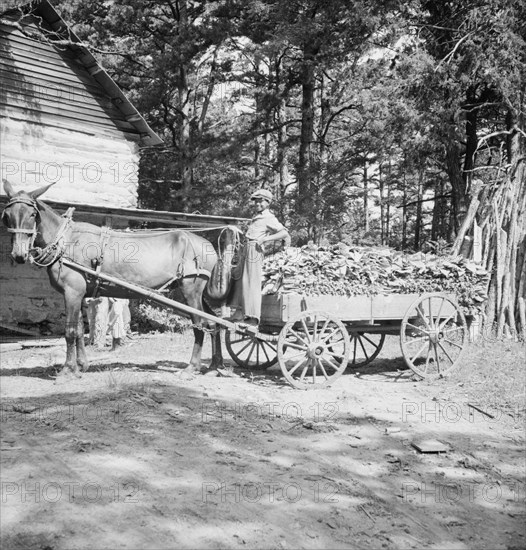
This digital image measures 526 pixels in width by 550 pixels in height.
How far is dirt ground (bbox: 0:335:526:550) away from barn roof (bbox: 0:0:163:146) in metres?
8.57

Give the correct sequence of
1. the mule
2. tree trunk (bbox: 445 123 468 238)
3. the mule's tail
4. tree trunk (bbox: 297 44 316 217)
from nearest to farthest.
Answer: the mule → the mule's tail → tree trunk (bbox: 445 123 468 238) → tree trunk (bbox: 297 44 316 217)

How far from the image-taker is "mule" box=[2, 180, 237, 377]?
7.09 metres

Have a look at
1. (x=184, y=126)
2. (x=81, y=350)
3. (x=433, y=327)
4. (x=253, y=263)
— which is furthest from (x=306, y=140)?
(x=81, y=350)

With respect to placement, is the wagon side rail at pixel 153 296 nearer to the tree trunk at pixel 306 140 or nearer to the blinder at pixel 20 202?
the blinder at pixel 20 202

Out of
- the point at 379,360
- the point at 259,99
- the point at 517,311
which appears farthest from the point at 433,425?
the point at 259,99

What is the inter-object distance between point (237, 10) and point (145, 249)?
1418 cm

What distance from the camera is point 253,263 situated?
7266 millimetres

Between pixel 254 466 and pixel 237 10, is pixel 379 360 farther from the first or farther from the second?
pixel 237 10

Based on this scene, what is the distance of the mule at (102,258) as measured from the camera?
7.09 m

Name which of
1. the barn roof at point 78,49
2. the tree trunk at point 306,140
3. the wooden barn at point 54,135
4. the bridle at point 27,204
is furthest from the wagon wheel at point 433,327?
the tree trunk at point 306,140

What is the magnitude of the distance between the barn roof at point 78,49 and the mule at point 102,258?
255 inches

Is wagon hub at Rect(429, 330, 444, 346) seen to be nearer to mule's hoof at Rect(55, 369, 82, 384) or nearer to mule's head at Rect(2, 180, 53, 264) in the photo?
mule's hoof at Rect(55, 369, 82, 384)

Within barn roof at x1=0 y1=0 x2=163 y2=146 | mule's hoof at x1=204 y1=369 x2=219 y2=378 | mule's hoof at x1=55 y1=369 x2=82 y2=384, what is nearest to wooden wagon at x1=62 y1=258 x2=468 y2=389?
mule's hoof at x1=204 y1=369 x2=219 y2=378

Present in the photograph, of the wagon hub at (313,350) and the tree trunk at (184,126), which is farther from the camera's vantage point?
the tree trunk at (184,126)
